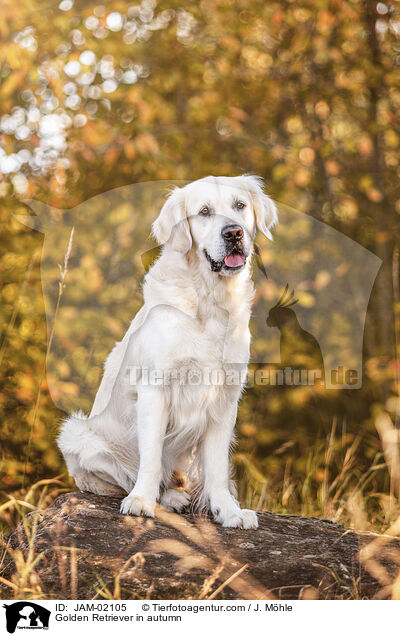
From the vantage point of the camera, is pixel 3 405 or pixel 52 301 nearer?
pixel 52 301

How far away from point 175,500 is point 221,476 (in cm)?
28

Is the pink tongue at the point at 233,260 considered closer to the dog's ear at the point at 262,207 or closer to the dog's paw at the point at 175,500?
the dog's ear at the point at 262,207

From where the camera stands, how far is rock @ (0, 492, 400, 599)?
2158 mm

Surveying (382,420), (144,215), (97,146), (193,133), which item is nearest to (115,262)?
(144,215)

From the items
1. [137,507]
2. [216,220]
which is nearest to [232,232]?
[216,220]

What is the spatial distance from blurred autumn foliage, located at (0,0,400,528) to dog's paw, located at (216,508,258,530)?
1.13 meters

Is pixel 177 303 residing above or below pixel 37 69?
below

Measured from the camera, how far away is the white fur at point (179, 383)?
9.09 ft

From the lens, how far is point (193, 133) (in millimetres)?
4082

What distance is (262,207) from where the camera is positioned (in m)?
3.08

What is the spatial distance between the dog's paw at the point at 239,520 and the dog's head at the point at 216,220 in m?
1.11

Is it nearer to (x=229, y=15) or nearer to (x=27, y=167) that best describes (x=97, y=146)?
(x=27, y=167)

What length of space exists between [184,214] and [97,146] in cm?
115
